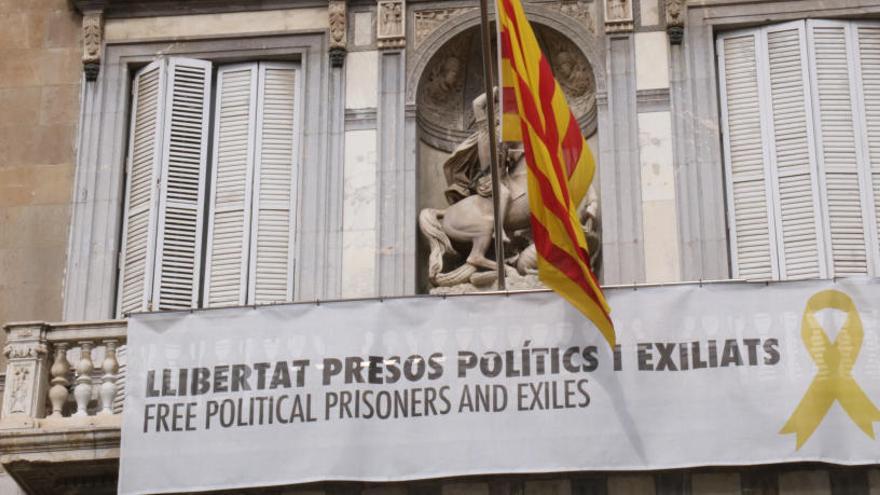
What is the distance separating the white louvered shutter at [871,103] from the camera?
72.3 ft

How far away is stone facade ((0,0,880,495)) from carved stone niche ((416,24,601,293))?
28 millimetres

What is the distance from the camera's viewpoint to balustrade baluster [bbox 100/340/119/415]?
20.6 meters

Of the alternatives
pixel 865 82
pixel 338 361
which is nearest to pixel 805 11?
pixel 865 82

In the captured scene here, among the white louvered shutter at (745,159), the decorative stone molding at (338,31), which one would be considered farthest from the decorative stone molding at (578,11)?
the decorative stone molding at (338,31)

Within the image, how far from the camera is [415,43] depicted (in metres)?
23.5

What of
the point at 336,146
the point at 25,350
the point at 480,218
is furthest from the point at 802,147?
the point at 25,350

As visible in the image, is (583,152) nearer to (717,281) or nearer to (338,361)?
(717,281)

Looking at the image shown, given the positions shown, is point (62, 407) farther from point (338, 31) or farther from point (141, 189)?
point (338, 31)

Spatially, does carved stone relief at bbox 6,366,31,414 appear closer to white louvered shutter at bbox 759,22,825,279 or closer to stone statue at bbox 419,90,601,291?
stone statue at bbox 419,90,601,291

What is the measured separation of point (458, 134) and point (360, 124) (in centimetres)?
141

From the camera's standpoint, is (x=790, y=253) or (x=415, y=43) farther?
(x=415, y=43)

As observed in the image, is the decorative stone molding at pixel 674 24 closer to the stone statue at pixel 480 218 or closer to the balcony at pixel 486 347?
the stone statue at pixel 480 218

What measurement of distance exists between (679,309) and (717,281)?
49 centimetres

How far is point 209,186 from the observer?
23.3 m
